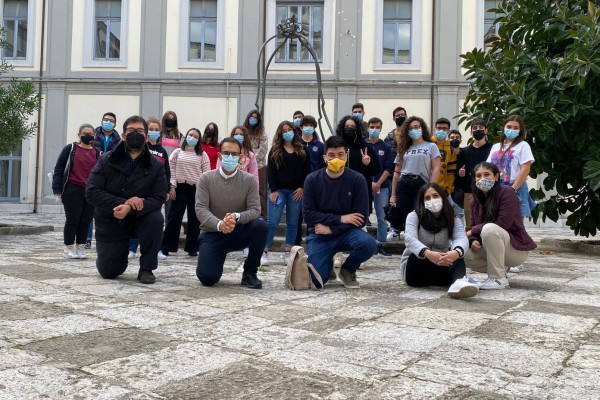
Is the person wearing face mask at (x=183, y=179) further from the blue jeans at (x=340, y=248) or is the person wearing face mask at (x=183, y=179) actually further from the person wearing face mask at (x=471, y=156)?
the person wearing face mask at (x=471, y=156)

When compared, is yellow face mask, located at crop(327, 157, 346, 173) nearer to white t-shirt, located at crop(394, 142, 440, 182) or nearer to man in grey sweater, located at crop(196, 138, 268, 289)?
man in grey sweater, located at crop(196, 138, 268, 289)

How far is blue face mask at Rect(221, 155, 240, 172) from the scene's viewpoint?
20.9ft

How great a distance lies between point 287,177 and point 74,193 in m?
2.48

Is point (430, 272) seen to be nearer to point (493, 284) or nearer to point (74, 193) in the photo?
point (493, 284)

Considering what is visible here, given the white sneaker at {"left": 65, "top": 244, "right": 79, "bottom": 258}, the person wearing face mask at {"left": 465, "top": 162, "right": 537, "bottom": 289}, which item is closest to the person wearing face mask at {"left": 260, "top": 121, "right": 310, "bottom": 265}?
the white sneaker at {"left": 65, "top": 244, "right": 79, "bottom": 258}

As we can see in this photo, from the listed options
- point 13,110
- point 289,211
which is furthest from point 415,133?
Answer: point 13,110

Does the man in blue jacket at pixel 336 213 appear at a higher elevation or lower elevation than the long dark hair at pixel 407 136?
lower

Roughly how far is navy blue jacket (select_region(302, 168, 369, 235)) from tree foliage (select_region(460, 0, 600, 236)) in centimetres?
397

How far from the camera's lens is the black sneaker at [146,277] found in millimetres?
6285

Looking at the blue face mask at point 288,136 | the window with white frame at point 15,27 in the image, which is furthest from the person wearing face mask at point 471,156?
the window with white frame at point 15,27

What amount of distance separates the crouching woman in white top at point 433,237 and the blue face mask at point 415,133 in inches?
89.9

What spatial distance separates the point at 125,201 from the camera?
638 cm

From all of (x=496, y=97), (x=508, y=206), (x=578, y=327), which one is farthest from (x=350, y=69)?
(x=578, y=327)

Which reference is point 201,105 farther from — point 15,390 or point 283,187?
point 15,390
